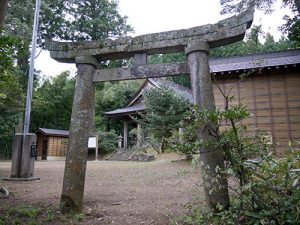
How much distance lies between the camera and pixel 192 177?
925 centimetres

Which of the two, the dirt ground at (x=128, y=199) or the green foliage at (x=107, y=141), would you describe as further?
the green foliage at (x=107, y=141)

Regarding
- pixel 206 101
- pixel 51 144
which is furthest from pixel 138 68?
pixel 51 144

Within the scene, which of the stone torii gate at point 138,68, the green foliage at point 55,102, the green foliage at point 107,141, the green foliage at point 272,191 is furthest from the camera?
the green foliage at point 55,102

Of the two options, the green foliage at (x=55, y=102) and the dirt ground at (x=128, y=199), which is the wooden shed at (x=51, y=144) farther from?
the dirt ground at (x=128, y=199)

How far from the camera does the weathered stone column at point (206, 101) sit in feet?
14.0

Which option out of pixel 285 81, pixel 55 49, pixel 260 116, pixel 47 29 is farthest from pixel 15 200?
pixel 47 29

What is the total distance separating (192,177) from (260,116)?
5.32 meters

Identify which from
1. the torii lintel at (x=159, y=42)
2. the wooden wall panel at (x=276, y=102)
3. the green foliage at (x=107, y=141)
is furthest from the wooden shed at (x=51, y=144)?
the torii lintel at (x=159, y=42)

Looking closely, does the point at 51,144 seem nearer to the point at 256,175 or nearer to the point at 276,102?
the point at 276,102

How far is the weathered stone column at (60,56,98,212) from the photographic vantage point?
194 inches

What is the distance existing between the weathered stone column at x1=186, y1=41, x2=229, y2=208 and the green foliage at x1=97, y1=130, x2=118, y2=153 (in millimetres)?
20474

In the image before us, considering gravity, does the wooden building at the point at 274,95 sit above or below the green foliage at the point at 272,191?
above

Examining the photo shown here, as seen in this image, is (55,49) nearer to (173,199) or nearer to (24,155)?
(173,199)

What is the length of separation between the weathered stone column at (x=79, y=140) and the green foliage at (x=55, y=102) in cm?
2420
